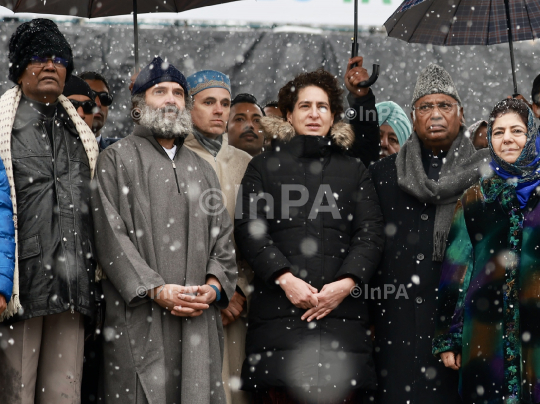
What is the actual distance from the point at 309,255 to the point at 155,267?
2.96 ft

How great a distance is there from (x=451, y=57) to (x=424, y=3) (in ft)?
7.14

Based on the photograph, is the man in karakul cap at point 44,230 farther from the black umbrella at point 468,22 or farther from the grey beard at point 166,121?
the black umbrella at point 468,22

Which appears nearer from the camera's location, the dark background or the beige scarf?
the beige scarf

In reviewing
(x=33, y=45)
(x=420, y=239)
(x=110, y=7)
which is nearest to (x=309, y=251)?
(x=420, y=239)

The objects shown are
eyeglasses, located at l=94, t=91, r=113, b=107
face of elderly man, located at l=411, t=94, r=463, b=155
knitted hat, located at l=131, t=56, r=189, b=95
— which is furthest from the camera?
eyeglasses, located at l=94, t=91, r=113, b=107

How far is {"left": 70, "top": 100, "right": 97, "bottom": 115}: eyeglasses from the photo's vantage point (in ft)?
18.1

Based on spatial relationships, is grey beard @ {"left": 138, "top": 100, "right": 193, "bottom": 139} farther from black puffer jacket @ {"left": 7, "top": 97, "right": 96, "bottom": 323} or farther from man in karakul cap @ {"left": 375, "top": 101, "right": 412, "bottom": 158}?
man in karakul cap @ {"left": 375, "top": 101, "right": 412, "bottom": 158}

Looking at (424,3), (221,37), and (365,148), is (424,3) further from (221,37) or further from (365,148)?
(221,37)

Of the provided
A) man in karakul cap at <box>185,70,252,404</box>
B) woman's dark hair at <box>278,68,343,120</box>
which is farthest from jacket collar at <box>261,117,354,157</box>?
man in karakul cap at <box>185,70,252,404</box>

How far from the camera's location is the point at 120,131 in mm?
7219

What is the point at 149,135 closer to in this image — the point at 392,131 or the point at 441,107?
the point at 441,107

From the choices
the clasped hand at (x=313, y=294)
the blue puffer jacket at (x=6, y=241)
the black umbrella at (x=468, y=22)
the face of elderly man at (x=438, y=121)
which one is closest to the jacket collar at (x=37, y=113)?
the blue puffer jacket at (x=6, y=241)

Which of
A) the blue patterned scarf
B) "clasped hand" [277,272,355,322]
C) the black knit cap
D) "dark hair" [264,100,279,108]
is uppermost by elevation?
the black knit cap

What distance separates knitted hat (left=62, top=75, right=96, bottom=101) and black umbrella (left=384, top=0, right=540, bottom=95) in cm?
217
